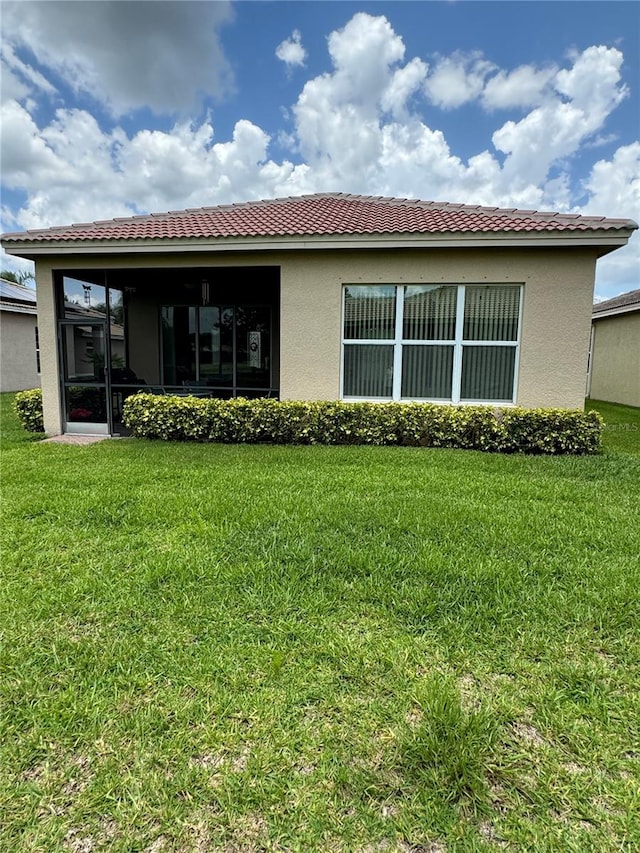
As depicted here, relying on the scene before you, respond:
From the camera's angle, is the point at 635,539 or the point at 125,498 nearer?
the point at 635,539

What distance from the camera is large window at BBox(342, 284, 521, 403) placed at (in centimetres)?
864

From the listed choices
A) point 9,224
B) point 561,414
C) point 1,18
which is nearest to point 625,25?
point 561,414

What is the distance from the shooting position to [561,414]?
7980mm

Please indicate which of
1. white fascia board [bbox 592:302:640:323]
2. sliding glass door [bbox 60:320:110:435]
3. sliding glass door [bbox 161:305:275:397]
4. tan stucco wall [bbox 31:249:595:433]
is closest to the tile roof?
tan stucco wall [bbox 31:249:595:433]

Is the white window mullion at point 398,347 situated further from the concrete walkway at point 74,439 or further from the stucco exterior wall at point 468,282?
the concrete walkway at point 74,439

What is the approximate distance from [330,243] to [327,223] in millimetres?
922

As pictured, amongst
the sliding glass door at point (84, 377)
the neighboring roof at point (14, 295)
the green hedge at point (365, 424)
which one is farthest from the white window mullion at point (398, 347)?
the neighboring roof at point (14, 295)

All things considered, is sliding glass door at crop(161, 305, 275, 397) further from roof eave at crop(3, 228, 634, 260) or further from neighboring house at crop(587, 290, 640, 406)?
neighboring house at crop(587, 290, 640, 406)

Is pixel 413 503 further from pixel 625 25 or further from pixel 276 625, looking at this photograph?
pixel 625 25

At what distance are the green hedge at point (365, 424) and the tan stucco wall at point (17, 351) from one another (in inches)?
524

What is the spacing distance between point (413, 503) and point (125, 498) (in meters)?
3.34

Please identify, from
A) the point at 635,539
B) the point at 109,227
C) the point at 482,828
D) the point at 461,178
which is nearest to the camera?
the point at 482,828

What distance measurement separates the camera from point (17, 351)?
63.0ft

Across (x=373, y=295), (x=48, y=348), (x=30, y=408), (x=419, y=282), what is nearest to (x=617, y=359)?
(x=419, y=282)
